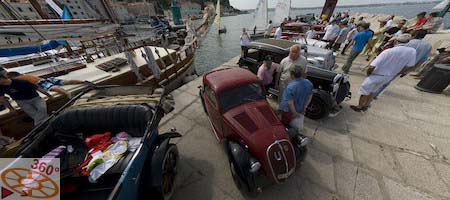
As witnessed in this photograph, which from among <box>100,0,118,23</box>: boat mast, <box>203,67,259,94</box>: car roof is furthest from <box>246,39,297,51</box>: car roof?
<box>100,0,118,23</box>: boat mast

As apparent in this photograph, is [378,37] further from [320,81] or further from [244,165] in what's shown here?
[244,165]

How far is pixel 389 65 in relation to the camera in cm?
369

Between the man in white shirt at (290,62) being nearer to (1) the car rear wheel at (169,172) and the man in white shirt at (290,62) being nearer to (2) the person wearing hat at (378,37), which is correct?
(1) the car rear wheel at (169,172)

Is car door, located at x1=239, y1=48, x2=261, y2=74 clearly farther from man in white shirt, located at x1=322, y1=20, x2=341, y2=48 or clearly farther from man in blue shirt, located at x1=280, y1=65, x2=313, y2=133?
man in white shirt, located at x1=322, y1=20, x2=341, y2=48

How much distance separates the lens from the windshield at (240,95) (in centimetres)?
299

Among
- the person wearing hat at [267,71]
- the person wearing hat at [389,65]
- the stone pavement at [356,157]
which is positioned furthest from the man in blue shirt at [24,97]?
the person wearing hat at [389,65]

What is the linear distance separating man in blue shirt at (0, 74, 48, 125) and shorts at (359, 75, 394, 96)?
791 cm

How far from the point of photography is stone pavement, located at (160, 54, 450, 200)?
8.45ft

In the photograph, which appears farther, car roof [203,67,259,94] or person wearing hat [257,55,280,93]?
person wearing hat [257,55,280,93]

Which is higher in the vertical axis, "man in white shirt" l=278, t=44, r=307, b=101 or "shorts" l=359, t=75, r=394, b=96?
"man in white shirt" l=278, t=44, r=307, b=101

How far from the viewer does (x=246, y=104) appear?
9.89ft

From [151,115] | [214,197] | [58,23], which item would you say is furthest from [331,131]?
[58,23]

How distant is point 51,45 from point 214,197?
420 inches

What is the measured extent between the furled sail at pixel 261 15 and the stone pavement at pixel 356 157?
14.5 meters
